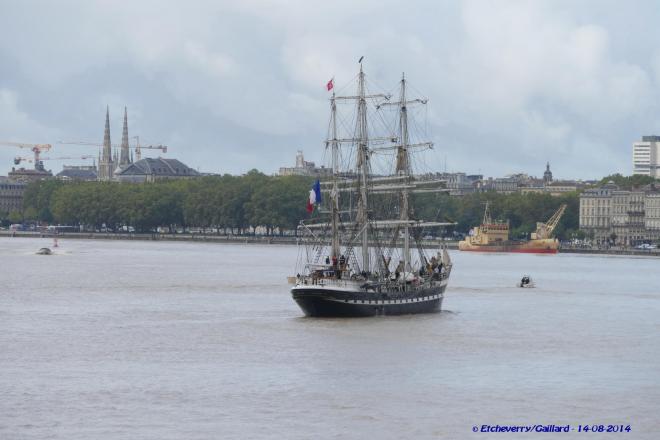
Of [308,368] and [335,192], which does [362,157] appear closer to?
[335,192]

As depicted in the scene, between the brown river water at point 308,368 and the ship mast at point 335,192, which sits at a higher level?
the ship mast at point 335,192

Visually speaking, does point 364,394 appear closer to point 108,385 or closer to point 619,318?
point 108,385

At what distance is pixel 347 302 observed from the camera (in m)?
67.2

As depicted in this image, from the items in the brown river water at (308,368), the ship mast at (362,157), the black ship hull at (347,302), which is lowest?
the brown river water at (308,368)

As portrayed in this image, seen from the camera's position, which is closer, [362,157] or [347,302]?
[347,302]

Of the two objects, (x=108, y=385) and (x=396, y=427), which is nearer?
(x=396, y=427)

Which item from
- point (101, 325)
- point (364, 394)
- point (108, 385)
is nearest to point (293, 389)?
point (364, 394)

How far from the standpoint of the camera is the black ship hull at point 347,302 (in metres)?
66.8

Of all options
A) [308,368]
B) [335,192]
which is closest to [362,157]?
[335,192]

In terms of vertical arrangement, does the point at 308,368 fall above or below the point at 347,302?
below

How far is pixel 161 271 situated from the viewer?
11900 centimetres

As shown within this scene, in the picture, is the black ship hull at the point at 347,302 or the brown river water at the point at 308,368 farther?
the black ship hull at the point at 347,302

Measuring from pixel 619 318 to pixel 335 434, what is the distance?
125ft

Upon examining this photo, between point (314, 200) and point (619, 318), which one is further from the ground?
point (314, 200)
